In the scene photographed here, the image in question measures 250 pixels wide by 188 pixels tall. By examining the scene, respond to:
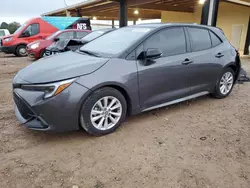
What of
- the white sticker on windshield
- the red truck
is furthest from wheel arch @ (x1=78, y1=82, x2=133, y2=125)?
the red truck

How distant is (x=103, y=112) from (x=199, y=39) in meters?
2.31

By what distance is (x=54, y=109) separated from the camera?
101 inches

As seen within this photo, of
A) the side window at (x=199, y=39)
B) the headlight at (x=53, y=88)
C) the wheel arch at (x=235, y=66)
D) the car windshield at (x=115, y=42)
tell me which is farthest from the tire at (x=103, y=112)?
the wheel arch at (x=235, y=66)

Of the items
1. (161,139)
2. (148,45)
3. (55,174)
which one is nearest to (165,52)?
(148,45)

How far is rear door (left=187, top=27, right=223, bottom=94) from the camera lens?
3.83 metres

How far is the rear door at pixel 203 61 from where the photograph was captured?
3830 millimetres

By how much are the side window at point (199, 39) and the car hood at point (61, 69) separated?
175 centimetres

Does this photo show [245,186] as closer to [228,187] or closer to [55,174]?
[228,187]

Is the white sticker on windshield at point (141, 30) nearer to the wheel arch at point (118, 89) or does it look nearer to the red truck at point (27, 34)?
the wheel arch at point (118, 89)

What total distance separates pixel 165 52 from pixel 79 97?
1.62m

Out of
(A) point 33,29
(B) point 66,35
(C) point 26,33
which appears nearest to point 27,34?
(C) point 26,33

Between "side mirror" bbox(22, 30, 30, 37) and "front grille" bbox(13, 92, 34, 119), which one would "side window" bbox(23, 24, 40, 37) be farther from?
"front grille" bbox(13, 92, 34, 119)

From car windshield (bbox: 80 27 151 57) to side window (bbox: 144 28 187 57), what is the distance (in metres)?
0.18

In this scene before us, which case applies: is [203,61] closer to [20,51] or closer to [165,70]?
[165,70]
